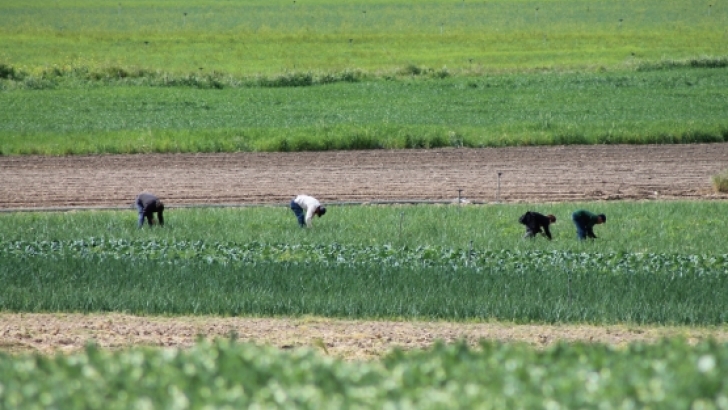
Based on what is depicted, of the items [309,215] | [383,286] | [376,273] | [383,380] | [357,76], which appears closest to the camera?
[383,380]

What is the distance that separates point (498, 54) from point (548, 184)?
93.3ft

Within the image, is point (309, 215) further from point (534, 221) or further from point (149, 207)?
point (534, 221)

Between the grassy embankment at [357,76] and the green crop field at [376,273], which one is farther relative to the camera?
the grassy embankment at [357,76]

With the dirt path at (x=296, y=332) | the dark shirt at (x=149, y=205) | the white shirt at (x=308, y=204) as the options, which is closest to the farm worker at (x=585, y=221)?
the white shirt at (x=308, y=204)

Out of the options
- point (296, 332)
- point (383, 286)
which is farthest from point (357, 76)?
point (296, 332)

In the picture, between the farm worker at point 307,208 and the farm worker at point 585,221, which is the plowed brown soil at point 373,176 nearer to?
the farm worker at point 307,208

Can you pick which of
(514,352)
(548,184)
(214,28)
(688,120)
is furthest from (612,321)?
(214,28)

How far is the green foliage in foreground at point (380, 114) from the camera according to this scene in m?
31.2

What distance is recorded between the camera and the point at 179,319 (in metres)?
14.6

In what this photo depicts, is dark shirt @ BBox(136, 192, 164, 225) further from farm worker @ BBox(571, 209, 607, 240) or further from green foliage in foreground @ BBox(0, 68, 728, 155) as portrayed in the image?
green foliage in foreground @ BBox(0, 68, 728, 155)

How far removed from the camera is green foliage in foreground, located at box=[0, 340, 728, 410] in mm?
6672

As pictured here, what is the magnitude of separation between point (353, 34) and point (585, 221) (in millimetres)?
43341

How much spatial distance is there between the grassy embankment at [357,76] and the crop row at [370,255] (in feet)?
42.3

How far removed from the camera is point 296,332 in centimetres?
1369
